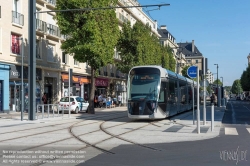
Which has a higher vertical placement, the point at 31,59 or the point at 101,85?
the point at 31,59

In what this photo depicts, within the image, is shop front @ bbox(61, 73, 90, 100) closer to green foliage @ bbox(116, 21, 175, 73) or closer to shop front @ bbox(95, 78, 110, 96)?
shop front @ bbox(95, 78, 110, 96)

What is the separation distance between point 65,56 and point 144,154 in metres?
31.3

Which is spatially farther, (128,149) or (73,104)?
(73,104)

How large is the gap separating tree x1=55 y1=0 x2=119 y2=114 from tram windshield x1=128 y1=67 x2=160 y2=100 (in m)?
8.16

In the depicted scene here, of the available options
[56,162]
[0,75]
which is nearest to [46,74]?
[0,75]

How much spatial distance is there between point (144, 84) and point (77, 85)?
2365 centimetres

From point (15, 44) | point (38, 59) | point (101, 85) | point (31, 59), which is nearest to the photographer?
point (31, 59)

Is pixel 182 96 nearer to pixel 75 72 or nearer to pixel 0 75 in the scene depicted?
pixel 0 75

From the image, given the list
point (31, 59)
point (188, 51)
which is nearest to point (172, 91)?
point (31, 59)

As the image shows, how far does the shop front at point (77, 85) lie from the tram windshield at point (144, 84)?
19.6 m

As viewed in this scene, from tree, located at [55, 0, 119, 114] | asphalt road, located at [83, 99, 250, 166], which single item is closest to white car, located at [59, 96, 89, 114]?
tree, located at [55, 0, 119, 114]

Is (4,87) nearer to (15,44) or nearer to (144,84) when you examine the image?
(15,44)

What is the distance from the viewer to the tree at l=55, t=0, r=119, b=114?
2800 cm

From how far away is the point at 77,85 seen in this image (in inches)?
1706
